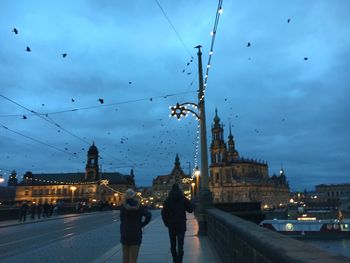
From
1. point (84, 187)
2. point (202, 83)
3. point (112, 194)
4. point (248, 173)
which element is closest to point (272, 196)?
point (248, 173)

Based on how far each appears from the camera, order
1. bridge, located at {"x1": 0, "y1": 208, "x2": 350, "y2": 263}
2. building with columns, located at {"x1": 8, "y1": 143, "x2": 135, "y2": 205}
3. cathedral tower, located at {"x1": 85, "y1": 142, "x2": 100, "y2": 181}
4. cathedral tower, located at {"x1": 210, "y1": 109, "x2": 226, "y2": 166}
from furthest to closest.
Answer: building with columns, located at {"x1": 8, "y1": 143, "x2": 135, "y2": 205} → cathedral tower, located at {"x1": 210, "y1": 109, "x2": 226, "y2": 166} → cathedral tower, located at {"x1": 85, "y1": 142, "x2": 100, "y2": 181} → bridge, located at {"x1": 0, "y1": 208, "x2": 350, "y2": 263}

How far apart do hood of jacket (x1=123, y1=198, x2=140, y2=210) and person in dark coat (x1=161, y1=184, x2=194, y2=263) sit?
2.07 meters

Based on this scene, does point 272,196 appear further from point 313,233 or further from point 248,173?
point 313,233

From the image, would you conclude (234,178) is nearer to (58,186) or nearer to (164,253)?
(58,186)

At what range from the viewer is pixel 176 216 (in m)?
9.82

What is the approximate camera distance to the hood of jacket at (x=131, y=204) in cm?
783

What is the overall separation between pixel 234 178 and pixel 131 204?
173107mm

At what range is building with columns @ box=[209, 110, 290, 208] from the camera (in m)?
156

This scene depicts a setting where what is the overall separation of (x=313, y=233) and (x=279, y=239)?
197 feet

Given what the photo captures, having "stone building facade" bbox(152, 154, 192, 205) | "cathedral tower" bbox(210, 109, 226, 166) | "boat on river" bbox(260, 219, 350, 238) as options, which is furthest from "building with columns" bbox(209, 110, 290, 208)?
"boat on river" bbox(260, 219, 350, 238)

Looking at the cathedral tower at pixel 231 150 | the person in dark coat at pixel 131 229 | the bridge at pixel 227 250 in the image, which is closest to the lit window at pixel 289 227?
the bridge at pixel 227 250

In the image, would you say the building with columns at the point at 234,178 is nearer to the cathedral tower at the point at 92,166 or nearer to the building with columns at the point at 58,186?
the building with columns at the point at 58,186

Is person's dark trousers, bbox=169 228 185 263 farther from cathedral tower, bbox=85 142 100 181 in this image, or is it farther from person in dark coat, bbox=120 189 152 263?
cathedral tower, bbox=85 142 100 181

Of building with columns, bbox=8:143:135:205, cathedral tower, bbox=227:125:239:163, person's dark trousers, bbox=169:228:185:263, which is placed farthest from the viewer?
cathedral tower, bbox=227:125:239:163
